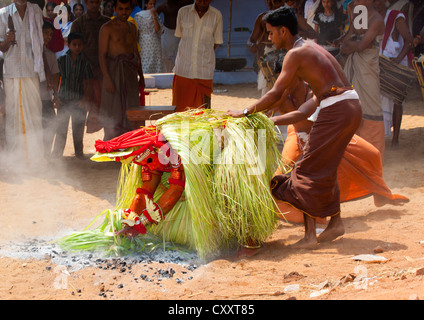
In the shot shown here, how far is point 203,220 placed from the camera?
4.05 metres

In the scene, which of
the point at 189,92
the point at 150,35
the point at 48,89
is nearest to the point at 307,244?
the point at 189,92

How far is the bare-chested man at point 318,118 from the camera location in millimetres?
4234

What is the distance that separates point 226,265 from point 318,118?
1330 millimetres

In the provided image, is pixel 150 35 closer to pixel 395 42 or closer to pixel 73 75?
pixel 73 75

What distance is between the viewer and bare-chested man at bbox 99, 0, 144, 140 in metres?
7.27

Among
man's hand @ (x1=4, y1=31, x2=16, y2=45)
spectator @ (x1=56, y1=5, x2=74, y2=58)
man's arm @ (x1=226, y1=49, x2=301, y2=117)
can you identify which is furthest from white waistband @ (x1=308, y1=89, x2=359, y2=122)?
spectator @ (x1=56, y1=5, x2=74, y2=58)

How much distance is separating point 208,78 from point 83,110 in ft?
5.91

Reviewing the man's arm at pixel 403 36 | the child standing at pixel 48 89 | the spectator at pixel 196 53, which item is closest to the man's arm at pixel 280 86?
the spectator at pixel 196 53

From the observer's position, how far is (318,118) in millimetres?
4312

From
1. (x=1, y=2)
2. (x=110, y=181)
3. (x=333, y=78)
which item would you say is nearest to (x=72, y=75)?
(x=110, y=181)

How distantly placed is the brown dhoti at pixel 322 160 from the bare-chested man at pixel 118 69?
3671mm

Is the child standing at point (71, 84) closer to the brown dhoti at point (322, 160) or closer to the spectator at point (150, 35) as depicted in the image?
the brown dhoti at point (322, 160)

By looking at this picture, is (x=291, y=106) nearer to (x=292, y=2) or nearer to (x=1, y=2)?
(x=292, y=2)

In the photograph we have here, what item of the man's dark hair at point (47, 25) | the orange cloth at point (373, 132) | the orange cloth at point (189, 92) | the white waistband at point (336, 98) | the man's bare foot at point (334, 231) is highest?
the man's dark hair at point (47, 25)
